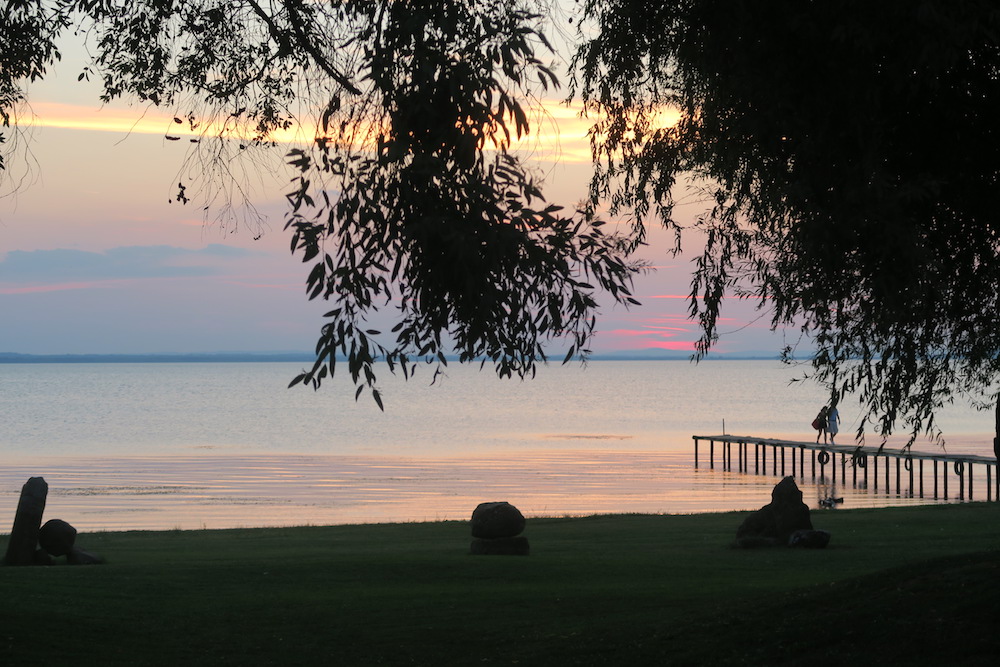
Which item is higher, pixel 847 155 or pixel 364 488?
pixel 847 155

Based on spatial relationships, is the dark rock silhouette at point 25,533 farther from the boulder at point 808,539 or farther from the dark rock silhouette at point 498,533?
the boulder at point 808,539

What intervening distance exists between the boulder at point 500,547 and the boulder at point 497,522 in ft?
0.31

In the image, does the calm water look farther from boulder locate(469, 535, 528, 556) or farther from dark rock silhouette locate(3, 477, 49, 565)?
dark rock silhouette locate(3, 477, 49, 565)

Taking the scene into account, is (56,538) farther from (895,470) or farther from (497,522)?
(895,470)

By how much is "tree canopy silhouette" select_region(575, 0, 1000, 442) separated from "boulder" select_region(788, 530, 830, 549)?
35.1 ft

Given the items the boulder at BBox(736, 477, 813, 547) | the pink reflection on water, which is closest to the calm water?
the pink reflection on water

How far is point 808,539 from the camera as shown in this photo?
2134 cm

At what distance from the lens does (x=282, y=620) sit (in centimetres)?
1374

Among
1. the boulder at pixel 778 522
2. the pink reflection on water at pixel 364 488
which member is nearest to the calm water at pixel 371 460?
the pink reflection on water at pixel 364 488

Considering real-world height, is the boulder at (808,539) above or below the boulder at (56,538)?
above

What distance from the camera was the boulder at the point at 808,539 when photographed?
21312 mm

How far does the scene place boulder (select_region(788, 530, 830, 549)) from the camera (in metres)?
21.3

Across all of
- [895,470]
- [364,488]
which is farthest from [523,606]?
[895,470]

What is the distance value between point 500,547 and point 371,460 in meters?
47.3
